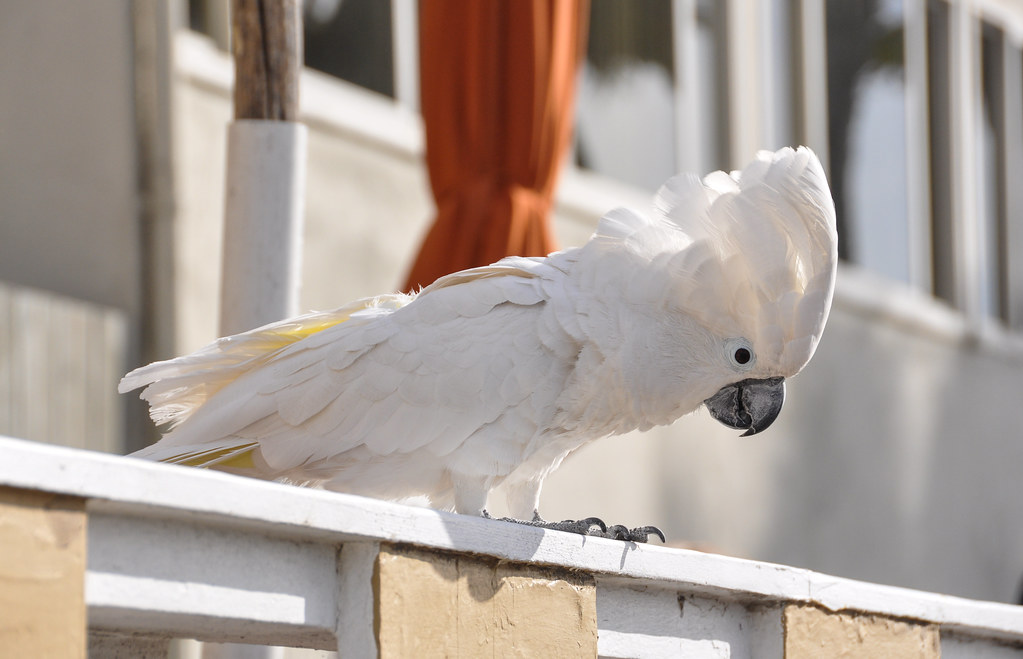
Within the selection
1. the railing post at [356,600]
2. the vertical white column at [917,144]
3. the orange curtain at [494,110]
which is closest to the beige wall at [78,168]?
the orange curtain at [494,110]

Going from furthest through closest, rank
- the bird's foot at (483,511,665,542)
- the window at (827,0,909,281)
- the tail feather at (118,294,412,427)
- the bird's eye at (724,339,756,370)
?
the window at (827,0,909,281) < the tail feather at (118,294,412,427) < the bird's eye at (724,339,756,370) < the bird's foot at (483,511,665,542)

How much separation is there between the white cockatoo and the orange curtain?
1.17 meters

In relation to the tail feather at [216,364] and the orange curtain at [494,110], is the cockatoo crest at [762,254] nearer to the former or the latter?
the tail feather at [216,364]

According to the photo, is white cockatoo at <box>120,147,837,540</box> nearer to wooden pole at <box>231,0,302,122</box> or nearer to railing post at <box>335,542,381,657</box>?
railing post at <box>335,542,381,657</box>

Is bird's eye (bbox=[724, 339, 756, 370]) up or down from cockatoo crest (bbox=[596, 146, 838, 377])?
down

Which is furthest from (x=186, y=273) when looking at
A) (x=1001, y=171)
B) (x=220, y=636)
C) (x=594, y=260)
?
(x=1001, y=171)

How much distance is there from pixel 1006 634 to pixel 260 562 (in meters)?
1.69

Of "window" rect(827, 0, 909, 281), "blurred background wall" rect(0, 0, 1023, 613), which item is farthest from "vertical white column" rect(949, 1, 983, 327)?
"window" rect(827, 0, 909, 281)

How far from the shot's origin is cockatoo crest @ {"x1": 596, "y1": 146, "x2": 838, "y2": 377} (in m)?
2.21

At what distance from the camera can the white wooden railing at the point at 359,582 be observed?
1.39m

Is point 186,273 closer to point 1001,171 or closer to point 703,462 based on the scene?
point 703,462

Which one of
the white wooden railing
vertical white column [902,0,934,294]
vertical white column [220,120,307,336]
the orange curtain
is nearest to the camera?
the white wooden railing

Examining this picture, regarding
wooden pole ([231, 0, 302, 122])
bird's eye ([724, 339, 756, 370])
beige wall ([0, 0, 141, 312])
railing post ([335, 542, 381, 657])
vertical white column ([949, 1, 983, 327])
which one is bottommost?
railing post ([335, 542, 381, 657])

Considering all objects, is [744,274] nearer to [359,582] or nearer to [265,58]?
[359,582]
